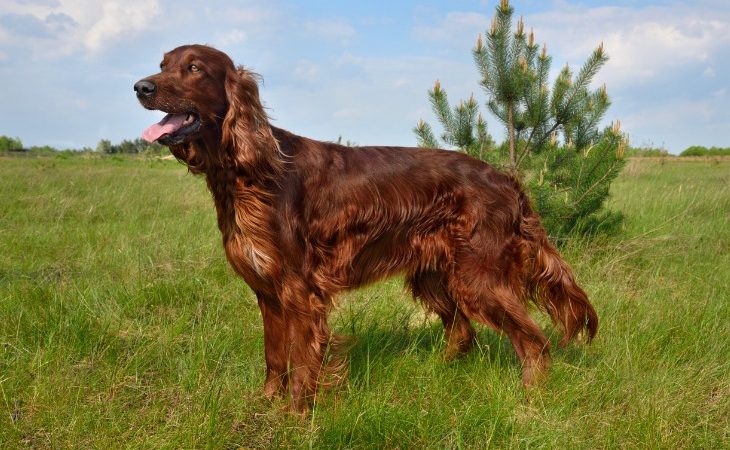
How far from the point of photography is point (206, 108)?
8.34 feet

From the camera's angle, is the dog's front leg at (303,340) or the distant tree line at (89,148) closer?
the dog's front leg at (303,340)

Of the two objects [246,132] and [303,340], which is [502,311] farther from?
[246,132]

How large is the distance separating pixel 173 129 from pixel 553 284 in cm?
199

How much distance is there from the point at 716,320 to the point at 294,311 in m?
2.39

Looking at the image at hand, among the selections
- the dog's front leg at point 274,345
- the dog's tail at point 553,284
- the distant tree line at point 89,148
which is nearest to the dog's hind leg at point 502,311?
the dog's tail at point 553,284

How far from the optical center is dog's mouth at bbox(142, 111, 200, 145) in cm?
241

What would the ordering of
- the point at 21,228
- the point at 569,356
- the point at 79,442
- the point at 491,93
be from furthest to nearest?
1. the point at 21,228
2. the point at 491,93
3. the point at 569,356
4. the point at 79,442

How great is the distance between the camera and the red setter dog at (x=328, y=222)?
257 cm

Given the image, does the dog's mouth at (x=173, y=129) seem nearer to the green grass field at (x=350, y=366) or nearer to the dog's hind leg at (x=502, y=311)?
the green grass field at (x=350, y=366)

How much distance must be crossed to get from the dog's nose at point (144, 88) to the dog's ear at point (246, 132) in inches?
12.2

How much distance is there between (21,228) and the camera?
5980 mm

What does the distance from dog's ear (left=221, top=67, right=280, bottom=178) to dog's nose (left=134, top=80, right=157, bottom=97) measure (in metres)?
0.31

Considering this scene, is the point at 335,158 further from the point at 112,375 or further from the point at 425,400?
the point at 112,375

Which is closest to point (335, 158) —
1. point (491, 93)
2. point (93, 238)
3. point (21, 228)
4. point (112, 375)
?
point (112, 375)
